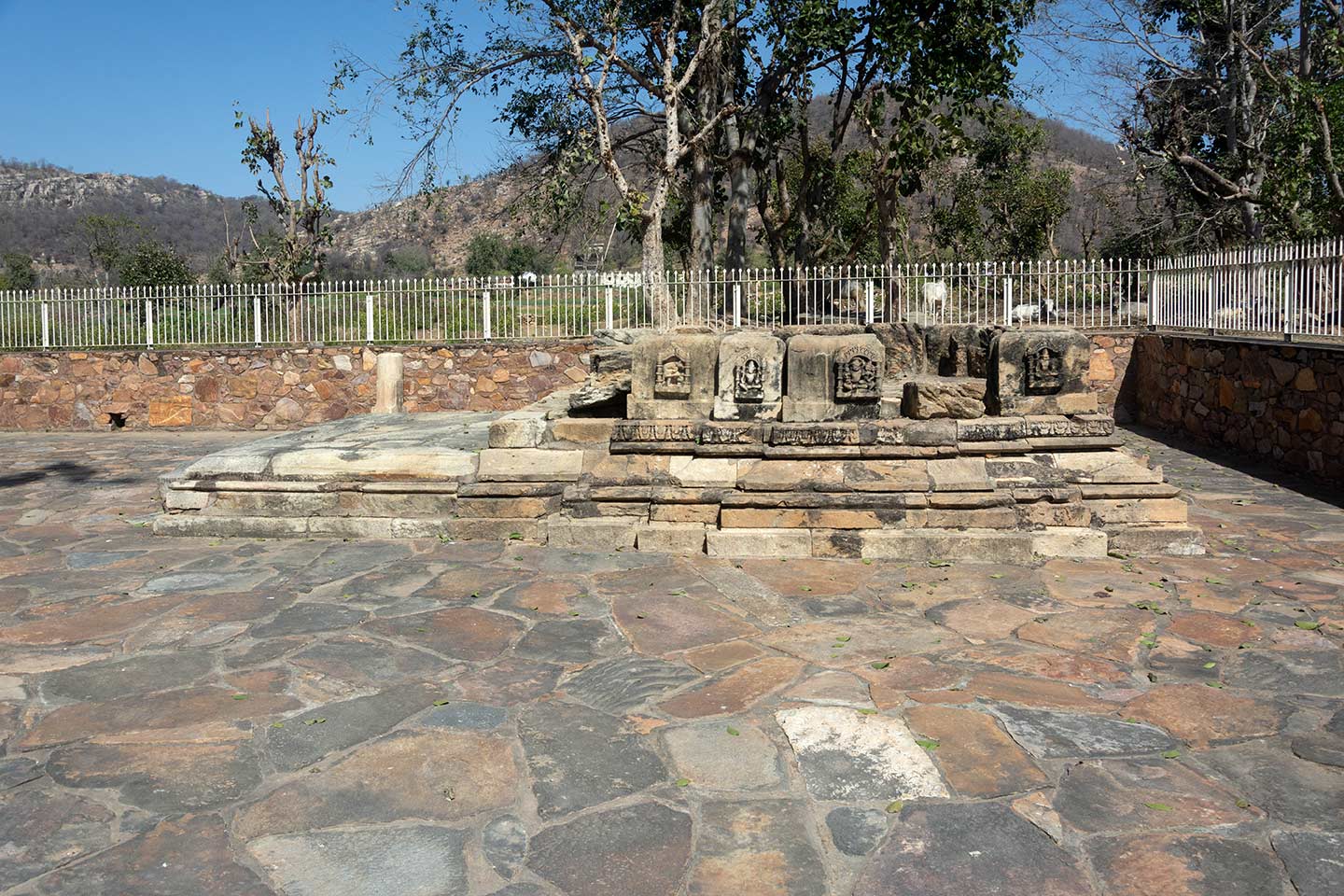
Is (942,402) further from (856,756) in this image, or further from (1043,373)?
(856,756)

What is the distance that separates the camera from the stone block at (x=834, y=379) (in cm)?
611

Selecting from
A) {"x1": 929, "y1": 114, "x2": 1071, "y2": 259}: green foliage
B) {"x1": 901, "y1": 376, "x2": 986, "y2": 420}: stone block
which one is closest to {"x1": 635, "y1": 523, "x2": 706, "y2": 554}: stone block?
{"x1": 901, "y1": 376, "x2": 986, "y2": 420}: stone block

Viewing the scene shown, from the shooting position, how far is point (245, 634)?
4.30m

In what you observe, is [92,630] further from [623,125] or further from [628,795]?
[623,125]

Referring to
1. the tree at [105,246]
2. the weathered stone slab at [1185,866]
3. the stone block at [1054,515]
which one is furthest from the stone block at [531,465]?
the tree at [105,246]

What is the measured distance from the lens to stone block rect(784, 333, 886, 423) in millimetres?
6109

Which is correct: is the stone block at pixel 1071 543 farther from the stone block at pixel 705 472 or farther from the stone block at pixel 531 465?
the stone block at pixel 531 465

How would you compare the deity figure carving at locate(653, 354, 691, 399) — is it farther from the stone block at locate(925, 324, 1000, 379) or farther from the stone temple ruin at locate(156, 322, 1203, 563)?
the stone block at locate(925, 324, 1000, 379)

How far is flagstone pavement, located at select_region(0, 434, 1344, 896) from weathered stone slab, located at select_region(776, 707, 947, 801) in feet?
0.04

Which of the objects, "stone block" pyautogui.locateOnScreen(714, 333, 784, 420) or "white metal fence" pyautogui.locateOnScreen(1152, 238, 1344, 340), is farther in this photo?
"white metal fence" pyautogui.locateOnScreen(1152, 238, 1344, 340)

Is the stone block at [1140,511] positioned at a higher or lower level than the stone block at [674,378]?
lower

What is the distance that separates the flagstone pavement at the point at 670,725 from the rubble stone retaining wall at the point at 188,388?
7782 mm

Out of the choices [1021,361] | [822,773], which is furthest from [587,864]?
[1021,361]

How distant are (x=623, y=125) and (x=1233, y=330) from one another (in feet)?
60.1
